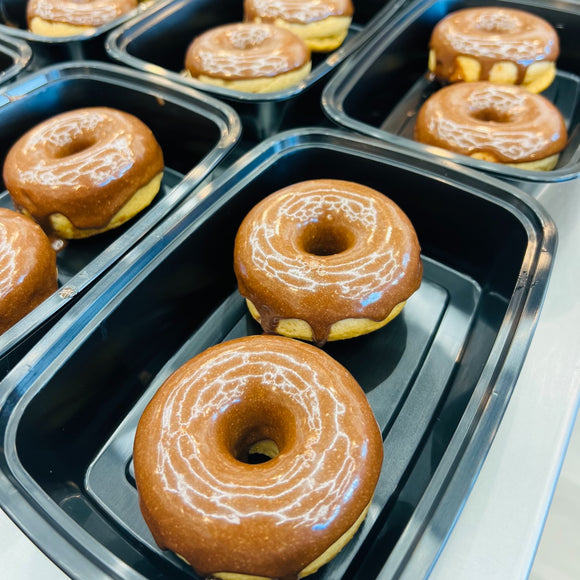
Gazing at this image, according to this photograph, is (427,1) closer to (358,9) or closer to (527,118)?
(358,9)

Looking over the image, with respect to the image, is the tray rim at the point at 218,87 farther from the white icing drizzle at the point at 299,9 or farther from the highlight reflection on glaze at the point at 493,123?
the highlight reflection on glaze at the point at 493,123

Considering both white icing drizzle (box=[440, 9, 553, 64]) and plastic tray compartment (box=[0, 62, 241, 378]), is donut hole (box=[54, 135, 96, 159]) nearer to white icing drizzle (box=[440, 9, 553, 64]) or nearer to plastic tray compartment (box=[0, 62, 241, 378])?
plastic tray compartment (box=[0, 62, 241, 378])

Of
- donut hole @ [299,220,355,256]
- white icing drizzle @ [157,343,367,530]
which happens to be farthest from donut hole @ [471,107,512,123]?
white icing drizzle @ [157,343,367,530]

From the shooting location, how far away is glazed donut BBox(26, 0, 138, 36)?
1969 mm

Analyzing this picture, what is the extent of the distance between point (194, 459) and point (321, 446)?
0.72 ft

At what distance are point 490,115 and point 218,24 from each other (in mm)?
1289

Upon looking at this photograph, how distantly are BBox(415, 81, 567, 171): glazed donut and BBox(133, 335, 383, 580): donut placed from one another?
0.90 meters

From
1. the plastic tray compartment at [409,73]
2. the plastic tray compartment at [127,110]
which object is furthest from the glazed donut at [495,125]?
the plastic tray compartment at [127,110]

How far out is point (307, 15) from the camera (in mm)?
2000

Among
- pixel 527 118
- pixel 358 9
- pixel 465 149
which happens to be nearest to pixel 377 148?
pixel 465 149

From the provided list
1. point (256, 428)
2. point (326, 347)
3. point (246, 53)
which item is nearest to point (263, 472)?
point (256, 428)

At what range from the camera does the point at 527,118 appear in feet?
5.09

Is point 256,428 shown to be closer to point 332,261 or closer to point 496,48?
point 332,261

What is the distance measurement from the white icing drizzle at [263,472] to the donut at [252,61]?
1118mm
